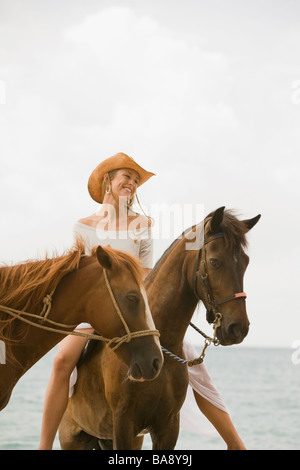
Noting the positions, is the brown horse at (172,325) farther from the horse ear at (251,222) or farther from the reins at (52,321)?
the reins at (52,321)

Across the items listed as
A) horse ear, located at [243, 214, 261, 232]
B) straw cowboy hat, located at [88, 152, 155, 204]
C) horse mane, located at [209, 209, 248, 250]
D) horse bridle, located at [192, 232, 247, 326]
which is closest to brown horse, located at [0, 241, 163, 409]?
horse bridle, located at [192, 232, 247, 326]

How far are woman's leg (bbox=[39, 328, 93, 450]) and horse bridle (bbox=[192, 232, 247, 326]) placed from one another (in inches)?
40.5

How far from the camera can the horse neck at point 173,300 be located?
13.0ft

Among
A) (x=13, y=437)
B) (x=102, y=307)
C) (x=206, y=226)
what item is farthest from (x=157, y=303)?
(x=13, y=437)

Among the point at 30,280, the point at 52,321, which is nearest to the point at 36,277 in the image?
the point at 30,280

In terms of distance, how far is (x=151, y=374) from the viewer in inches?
117

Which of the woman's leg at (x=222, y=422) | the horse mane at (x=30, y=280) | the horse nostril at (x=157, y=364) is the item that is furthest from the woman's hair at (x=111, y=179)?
the horse nostril at (x=157, y=364)

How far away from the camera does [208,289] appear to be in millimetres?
3814

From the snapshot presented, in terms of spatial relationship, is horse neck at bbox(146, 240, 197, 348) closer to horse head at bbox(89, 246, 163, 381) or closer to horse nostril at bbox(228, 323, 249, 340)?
horse nostril at bbox(228, 323, 249, 340)

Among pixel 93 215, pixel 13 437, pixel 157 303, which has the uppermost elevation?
pixel 93 215

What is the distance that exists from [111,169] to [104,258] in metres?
1.79

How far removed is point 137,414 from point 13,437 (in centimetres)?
2289
